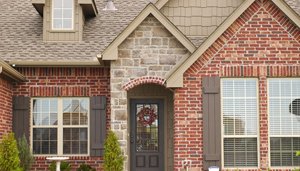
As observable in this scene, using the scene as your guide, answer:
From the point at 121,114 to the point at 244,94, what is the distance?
305 centimetres

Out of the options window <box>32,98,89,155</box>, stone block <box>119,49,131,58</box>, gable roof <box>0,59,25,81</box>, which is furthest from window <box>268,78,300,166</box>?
gable roof <box>0,59,25,81</box>

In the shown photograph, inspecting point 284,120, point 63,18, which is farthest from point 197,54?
point 63,18

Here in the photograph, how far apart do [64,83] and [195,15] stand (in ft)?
13.3

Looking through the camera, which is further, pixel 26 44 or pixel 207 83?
pixel 26 44

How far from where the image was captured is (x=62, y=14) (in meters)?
16.2

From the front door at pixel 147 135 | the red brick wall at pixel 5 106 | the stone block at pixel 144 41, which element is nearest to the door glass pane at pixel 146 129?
the front door at pixel 147 135

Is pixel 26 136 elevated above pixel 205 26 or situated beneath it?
situated beneath

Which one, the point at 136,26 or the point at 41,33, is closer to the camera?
the point at 136,26

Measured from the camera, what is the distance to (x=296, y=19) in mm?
12859

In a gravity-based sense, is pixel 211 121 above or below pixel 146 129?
above

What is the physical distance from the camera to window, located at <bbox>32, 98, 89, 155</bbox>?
49.2ft

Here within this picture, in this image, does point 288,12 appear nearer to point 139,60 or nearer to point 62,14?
point 139,60

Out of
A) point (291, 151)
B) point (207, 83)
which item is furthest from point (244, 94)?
point (291, 151)

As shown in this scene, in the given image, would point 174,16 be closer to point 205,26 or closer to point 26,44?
point 205,26
